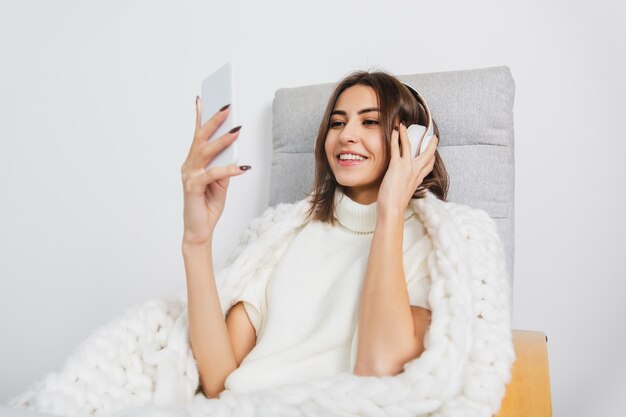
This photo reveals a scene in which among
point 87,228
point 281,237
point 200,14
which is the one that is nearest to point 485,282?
point 281,237

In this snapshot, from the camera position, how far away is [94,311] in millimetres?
1963

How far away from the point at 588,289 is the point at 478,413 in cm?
82

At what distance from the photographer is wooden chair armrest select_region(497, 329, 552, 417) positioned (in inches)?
31.7

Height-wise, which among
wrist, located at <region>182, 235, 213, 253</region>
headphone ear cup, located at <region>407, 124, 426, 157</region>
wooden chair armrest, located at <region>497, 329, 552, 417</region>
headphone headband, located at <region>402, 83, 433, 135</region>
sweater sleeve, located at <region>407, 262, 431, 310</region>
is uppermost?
headphone headband, located at <region>402, 83, 433, 135</region>

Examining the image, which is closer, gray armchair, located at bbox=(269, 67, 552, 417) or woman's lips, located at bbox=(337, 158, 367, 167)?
woman's lips, located at bbox=(337, 158, 367, 167)

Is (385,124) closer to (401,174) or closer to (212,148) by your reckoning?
(401,174)

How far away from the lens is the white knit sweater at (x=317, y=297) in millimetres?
938

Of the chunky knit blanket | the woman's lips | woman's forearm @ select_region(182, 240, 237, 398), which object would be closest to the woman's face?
the woman's lips

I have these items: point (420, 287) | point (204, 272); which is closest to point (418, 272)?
point (420, 287)

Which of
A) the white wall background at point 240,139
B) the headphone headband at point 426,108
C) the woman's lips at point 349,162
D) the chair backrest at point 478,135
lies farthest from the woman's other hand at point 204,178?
the white wall background at point 240,139

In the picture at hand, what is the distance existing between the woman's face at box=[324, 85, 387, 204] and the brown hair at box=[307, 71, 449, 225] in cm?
2

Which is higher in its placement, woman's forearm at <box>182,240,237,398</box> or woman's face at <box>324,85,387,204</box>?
woman's face at <box>324,85,387,204</box>

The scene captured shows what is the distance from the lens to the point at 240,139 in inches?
66.9

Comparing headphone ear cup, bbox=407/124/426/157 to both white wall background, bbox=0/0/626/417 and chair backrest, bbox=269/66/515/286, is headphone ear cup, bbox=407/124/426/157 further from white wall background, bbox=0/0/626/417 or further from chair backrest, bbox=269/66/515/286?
white wall background, bbox=0/0/626/417
